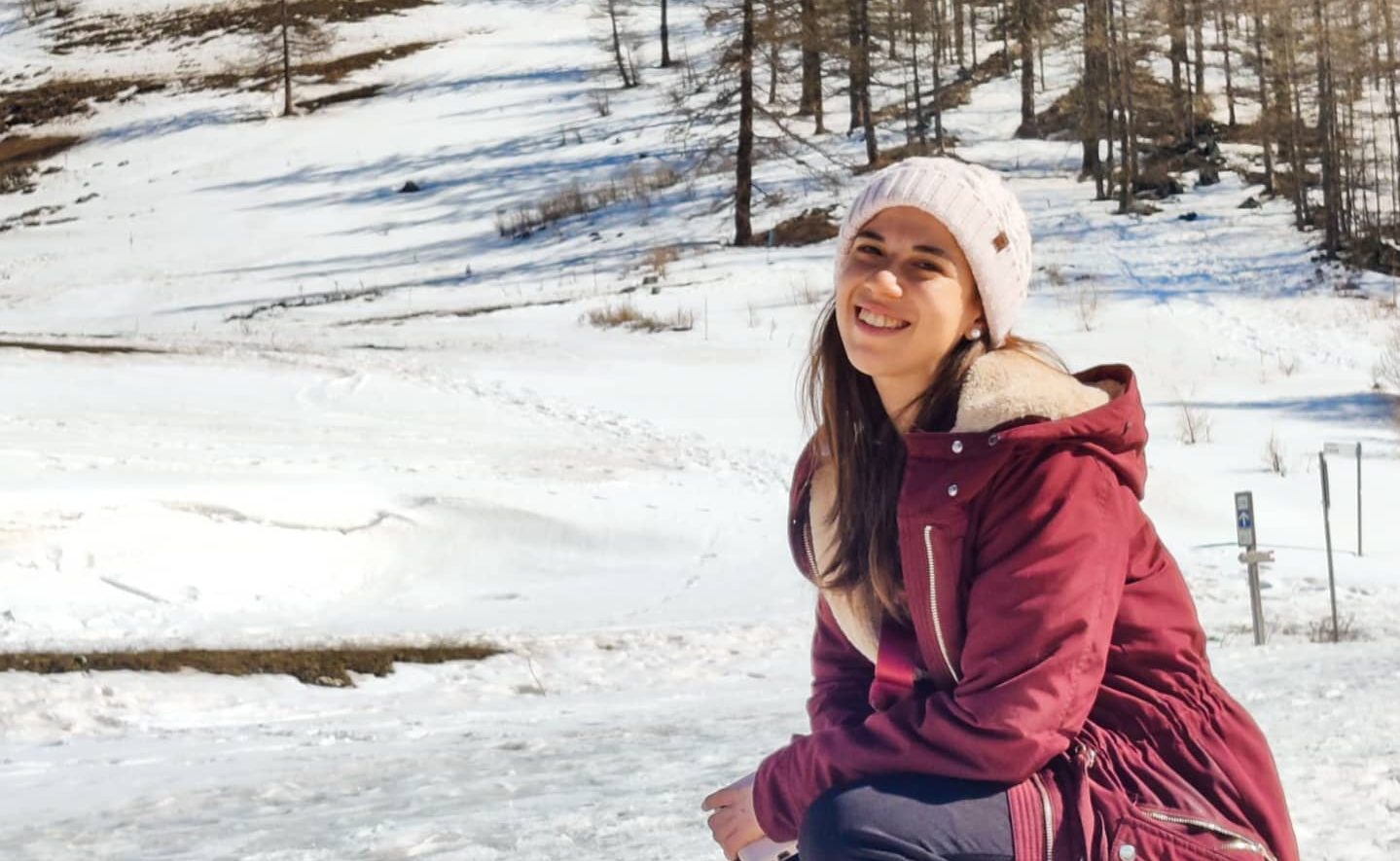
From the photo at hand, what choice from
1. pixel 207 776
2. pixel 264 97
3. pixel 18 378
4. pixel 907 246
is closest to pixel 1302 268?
pixel 18 378

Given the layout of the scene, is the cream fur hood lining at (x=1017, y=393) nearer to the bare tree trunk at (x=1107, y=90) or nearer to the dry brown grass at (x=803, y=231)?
the dry brown grass at (x=803, y=231)

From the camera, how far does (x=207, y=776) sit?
232 inches

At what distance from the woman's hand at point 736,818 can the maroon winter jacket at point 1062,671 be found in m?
0.14

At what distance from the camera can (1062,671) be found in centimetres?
215

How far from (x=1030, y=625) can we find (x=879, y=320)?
587 millimetres

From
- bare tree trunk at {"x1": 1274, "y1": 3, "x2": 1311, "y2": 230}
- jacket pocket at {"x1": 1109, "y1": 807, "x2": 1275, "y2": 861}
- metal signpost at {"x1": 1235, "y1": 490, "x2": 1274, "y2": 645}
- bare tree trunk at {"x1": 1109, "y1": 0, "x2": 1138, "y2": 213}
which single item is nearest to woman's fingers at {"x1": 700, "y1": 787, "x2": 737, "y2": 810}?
jacket pocket at {"x1": 1109, "y1": 807, "x2": 1275, "y2": 861}

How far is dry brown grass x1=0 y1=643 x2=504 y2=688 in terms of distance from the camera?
824 cm

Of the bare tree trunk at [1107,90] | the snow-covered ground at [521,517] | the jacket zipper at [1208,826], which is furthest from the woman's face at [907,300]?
the bare tree trunk at [1107,90]

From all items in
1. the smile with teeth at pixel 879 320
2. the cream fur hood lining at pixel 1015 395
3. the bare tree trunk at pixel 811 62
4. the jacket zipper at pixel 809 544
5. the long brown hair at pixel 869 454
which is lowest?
the bare tree trunk at pixel 811 62

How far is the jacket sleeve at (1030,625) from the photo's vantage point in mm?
2152

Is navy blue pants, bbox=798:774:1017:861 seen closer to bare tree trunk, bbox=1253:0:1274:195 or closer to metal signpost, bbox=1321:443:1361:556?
metal signpost, bbox=1321:443:1361:556

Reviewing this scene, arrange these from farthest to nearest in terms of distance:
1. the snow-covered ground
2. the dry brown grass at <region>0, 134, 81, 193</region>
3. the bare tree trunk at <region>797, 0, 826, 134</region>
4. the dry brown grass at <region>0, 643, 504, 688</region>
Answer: the dry brown grass at <region>0, 134, 81, 193</region>, the bare tree trunk at <region>797, 0, 826, 134</region>, the dry brown grass at <region>0, 643, 504, 688</region>, the snow-covered ground

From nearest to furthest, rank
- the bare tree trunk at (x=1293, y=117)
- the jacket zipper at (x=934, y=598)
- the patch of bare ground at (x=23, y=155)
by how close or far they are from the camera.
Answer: the jacket zipper at (x=934, y=598)
the bare tree trunk at (x=1293, y=117)
the patch of bare ground at (x=23, y=155)

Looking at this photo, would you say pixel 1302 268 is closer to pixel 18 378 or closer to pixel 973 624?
pixel 18 378
